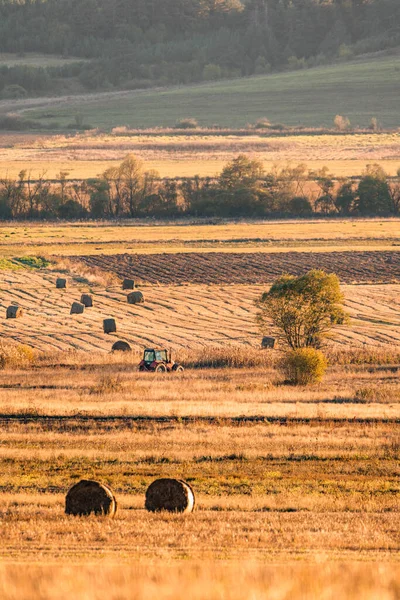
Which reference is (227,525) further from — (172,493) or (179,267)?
(179,267)

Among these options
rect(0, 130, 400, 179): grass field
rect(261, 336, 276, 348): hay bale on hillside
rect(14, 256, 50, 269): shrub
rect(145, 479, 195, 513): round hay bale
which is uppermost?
rect(0, 130, 400, 179): grass field

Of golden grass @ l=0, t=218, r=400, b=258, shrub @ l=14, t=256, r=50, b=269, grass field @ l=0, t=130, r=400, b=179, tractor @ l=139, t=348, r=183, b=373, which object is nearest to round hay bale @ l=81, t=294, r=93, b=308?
shrub @ l=14, t=256, r=50, b=269

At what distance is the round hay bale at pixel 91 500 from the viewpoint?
1468 cm

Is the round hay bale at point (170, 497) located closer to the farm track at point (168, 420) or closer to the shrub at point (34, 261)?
the farm track at point (168, 420)

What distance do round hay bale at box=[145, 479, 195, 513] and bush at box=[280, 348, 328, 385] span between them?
17.3 metres

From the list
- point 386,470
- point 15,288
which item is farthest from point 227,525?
point 15,288

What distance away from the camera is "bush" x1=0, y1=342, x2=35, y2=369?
36062 mm

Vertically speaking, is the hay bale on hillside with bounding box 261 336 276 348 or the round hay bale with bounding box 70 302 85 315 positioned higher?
the round hay bale with bounding box 70 302 85 315

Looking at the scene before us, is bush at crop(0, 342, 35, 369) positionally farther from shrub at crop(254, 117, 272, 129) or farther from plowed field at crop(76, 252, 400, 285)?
shrub at crop(254, 117, 272, 129)

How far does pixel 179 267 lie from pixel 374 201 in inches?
1296

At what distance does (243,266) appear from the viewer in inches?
2464

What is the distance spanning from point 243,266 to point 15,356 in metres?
27.8

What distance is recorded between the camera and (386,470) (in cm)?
1966

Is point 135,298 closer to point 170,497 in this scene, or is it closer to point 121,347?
point 121,347
